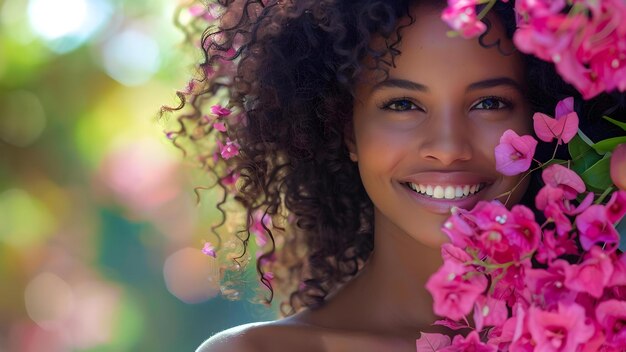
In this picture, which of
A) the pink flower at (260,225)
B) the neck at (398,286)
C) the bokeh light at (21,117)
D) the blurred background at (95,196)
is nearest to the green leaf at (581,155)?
the neck at (398,286)

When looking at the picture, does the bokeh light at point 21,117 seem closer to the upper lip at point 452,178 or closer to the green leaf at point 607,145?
the upper lip at point 452,178

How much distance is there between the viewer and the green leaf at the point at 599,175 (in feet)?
5.56

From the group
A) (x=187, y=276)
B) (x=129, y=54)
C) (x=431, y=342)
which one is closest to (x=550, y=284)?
(x=431, y=342)

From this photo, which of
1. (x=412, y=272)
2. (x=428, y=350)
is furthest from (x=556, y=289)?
(x=412, y=272)

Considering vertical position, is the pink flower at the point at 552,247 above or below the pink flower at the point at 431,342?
above

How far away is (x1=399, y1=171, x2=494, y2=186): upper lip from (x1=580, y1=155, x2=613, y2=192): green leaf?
43 centimetres

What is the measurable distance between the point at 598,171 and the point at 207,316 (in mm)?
4021

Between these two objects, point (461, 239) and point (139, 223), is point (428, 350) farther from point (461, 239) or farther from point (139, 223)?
point (139, 223)

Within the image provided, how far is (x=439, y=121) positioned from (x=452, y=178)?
0.34 ft

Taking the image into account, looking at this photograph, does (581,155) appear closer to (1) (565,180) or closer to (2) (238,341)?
(1) (565,180)

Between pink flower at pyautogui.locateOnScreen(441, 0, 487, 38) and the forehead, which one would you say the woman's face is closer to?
the forehead

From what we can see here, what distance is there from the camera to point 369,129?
89.1 inches

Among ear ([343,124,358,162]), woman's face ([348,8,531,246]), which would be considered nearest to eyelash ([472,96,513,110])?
woman's face ([348,8,531,246])

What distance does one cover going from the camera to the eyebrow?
7.04 feet
